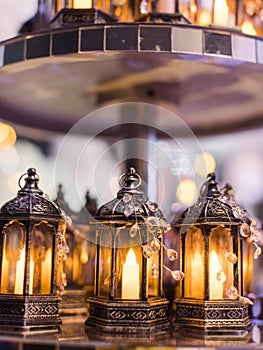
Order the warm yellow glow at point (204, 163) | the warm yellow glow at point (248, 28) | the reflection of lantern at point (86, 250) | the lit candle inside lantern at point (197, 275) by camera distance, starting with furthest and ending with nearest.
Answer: the warm yellow glow at point (204, 163)
the reflection of lantern at point (86, 250)
the warm yellow glow at point (248, 28)
the lit candle inside lantern at point (197, 275)

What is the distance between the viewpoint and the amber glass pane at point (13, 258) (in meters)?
0.98

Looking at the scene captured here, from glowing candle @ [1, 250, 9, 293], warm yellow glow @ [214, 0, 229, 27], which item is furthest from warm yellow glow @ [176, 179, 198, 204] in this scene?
glowing candle @ [1, 250, 9, 293]

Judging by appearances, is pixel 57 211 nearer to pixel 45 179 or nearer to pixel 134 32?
pixel 134 32

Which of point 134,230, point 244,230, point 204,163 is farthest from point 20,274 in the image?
point 204,163

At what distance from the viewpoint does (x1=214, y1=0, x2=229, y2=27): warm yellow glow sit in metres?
1.23

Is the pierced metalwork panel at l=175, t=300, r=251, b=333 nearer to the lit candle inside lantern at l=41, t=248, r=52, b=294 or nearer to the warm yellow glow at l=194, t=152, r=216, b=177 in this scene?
Answer: the lit candle inside lantern at l=41, t=248, r=52, b=294

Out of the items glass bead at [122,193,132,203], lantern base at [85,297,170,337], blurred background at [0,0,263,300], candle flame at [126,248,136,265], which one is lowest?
lantern base at [85,297,170,337]

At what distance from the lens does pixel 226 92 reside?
4.69ft

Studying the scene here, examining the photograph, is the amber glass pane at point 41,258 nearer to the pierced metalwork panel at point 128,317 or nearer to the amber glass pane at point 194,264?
the pierced metalwork panel at point 128,317

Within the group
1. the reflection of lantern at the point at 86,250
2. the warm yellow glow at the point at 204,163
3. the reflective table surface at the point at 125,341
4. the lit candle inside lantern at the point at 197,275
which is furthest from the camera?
the warm yellow glow at the point at 204,163

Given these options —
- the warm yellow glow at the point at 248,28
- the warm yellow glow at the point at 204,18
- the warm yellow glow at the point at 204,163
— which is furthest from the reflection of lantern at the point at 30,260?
the warm yellow glow at the point at 204,163

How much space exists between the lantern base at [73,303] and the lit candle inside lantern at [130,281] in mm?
282

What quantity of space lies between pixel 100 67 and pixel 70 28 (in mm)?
153

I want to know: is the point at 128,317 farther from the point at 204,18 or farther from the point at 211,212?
the point at 204,18
